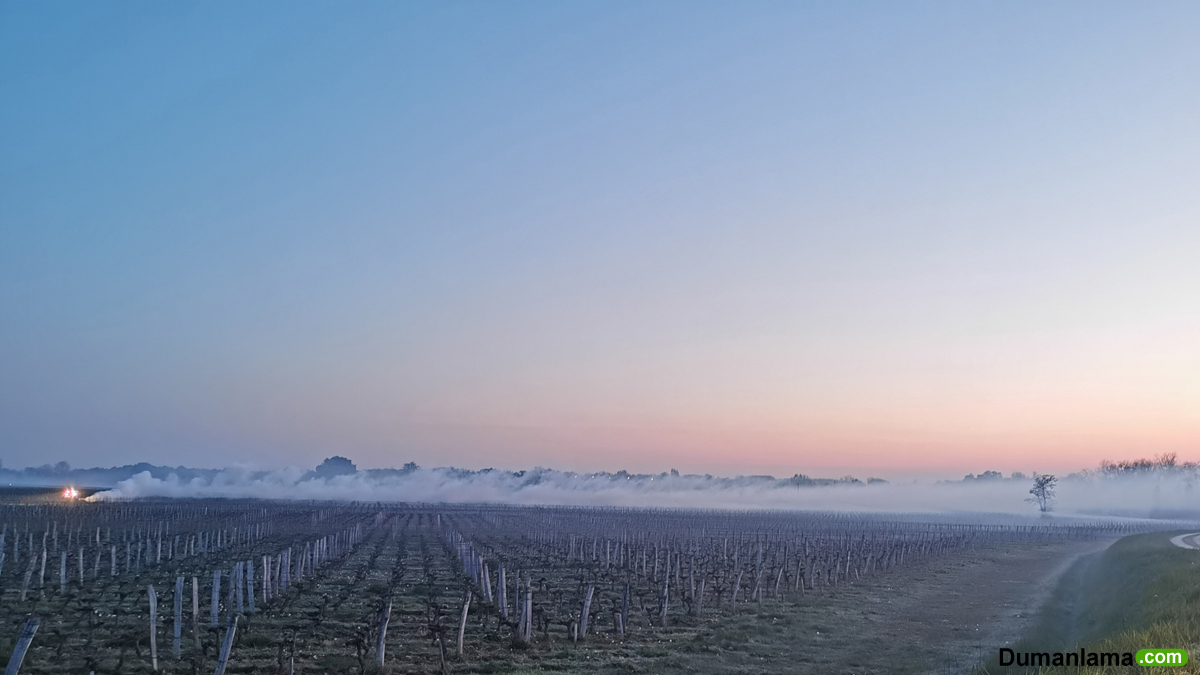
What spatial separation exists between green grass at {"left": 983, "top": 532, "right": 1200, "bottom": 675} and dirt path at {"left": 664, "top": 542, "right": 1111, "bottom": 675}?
3.67 ft

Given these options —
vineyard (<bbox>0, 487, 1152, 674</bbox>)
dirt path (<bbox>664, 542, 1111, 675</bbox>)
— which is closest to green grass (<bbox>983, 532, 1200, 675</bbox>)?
dirt path (<bbox>664, 542, 1111, 675</bbox>)

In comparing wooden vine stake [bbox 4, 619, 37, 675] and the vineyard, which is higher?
wooden vine stake [bbox 4, 619, 37, 675]

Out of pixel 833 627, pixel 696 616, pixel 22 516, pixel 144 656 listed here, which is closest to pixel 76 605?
pixel 144 656

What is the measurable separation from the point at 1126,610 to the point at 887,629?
6.90 meters

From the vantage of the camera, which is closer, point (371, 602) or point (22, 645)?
point (22, 645)

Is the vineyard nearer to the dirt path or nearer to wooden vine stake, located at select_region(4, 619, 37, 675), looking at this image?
wooden vine stake, located at select_region(4, 619, 37, 675)

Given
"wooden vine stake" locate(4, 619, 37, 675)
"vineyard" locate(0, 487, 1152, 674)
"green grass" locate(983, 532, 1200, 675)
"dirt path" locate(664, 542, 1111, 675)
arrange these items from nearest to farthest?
"wooden vine stake" locate(4, 619, 37, 675) → "green grass" locate(983, 532, 1200, 675) → "vineyard" locate(0, 487, 1152, 674) → "dirt path" locate(664, 542, 1111, 675)

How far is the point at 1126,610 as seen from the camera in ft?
85.0

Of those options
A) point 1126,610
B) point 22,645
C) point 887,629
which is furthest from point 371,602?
point 1126,610

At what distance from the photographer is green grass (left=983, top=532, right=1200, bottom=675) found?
1580 centimetres

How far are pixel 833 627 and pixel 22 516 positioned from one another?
79.0 meters

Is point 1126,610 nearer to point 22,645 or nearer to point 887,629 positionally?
point 887,629

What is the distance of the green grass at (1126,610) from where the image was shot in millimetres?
15797

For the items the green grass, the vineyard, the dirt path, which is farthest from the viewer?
the dirt path
